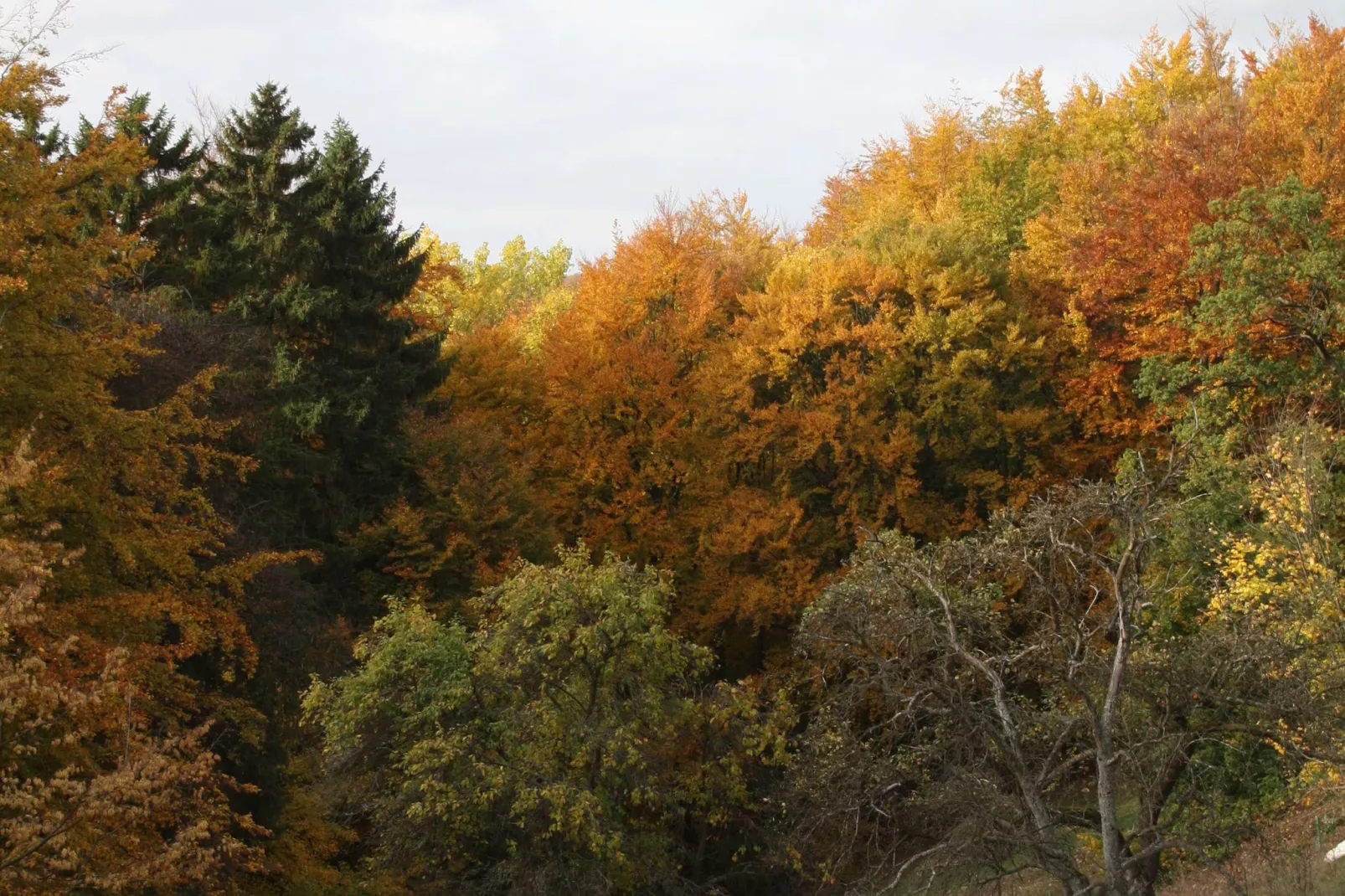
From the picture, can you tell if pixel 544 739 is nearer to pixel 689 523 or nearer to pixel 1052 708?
pixel 1052 708

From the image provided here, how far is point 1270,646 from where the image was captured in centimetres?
1316

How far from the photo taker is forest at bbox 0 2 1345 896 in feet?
44.7

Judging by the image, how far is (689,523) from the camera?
99.5 feet

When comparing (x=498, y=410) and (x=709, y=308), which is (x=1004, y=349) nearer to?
(x=709, y=308)

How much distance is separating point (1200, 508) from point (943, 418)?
8.72m

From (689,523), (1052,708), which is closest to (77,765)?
(1052,708)

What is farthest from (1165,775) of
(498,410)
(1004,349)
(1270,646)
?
(498,410)

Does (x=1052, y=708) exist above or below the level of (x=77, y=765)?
below

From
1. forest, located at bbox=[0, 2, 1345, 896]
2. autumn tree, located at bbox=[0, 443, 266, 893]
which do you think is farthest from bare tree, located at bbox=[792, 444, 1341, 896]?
autumn tree, located at bbox=[0, 443, 266, 893]

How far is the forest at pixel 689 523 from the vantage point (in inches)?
537

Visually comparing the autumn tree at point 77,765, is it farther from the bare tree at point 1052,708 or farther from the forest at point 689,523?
the bare tree at point 1052,708

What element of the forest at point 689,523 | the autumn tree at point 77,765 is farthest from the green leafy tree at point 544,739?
the autumn tree at point 77,765

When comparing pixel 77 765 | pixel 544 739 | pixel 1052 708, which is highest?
pixel 77 765

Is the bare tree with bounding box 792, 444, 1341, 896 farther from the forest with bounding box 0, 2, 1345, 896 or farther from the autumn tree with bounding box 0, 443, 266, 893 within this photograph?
the autumn tree with bounding box 0, 443, 266, 893
